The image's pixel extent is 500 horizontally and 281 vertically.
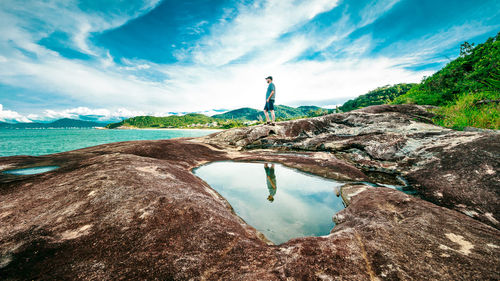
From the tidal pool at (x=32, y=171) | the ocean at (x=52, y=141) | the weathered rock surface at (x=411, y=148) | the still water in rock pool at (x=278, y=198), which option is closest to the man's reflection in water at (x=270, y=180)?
the still water in rock pool at (x=278, y=198)

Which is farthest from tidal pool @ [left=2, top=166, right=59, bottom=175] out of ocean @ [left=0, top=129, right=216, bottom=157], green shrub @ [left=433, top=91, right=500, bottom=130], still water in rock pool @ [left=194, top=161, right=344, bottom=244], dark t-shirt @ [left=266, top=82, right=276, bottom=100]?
ocean @ [left=0, top=129, right=216, bottom=157]

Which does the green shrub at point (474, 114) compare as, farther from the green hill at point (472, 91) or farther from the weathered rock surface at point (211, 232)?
the weathered rock surface at point (211, 232)

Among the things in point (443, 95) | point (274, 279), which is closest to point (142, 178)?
point (274, 279)

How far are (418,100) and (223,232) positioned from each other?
20.8 metres

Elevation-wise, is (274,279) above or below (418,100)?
below

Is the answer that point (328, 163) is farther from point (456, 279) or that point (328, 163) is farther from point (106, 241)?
point (106, 241)

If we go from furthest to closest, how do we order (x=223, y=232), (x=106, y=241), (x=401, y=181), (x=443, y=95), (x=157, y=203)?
(x=443, y=95)
(x=401, y=181)
(x=157, y=203)
(x=223, y=232)
(x=106, y=241)

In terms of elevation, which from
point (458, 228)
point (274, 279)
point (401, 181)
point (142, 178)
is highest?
point (142, 178)

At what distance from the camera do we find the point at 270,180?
7.08m

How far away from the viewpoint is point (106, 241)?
250 cm

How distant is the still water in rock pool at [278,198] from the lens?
13.6 ft

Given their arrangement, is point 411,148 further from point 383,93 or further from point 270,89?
point 383,93

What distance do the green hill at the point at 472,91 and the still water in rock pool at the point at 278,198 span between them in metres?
8.62

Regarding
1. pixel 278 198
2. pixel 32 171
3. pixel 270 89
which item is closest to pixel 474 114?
pixel 278 198
